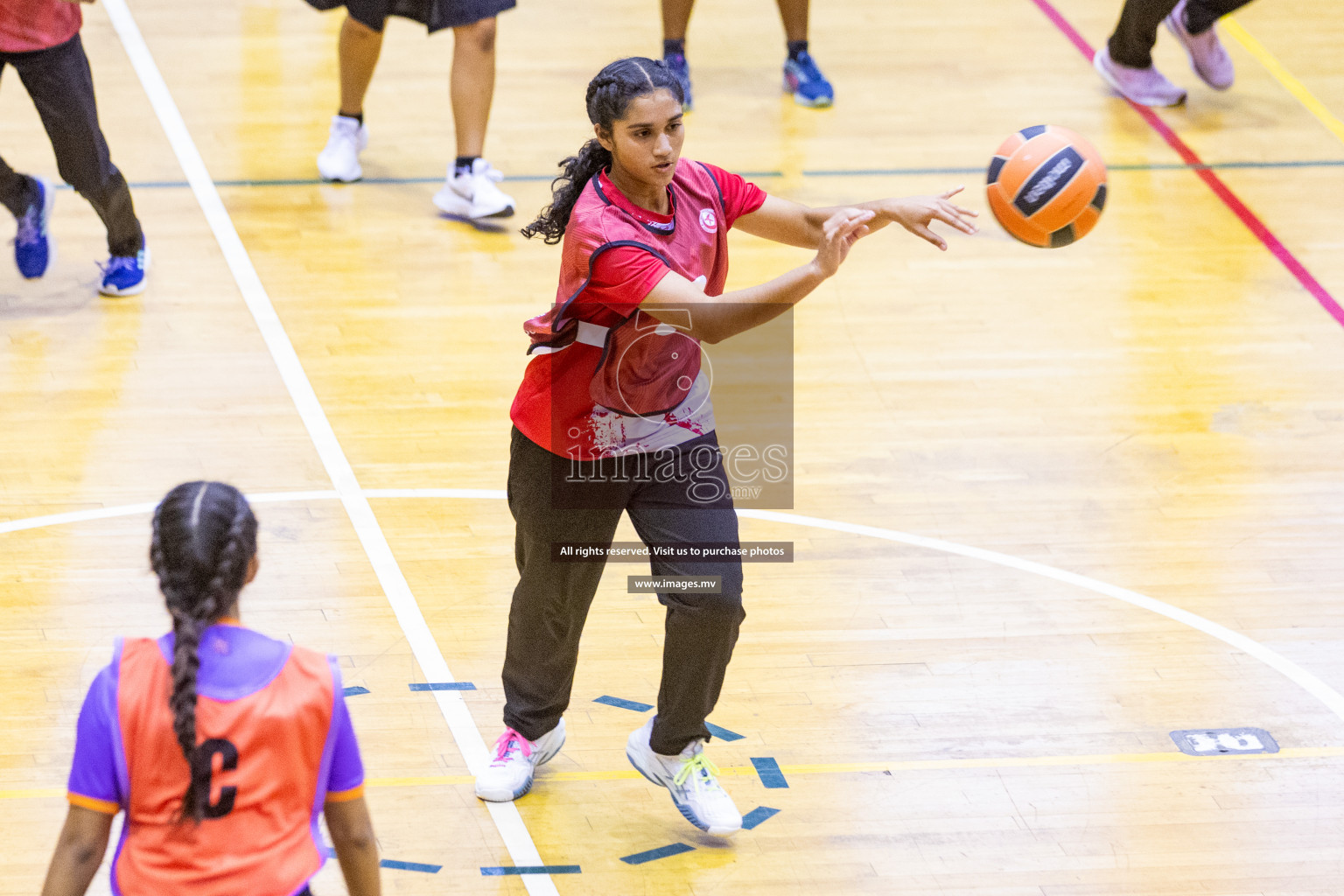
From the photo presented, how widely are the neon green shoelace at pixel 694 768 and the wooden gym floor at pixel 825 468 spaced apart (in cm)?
16

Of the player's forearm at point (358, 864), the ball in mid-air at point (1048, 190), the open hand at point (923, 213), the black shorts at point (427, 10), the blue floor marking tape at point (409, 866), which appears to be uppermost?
the open hand at point (923, 213)

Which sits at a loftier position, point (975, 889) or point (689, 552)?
point (689, 552)

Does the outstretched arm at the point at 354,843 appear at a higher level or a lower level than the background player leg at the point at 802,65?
higher

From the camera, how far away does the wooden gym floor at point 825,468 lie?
4.10 m

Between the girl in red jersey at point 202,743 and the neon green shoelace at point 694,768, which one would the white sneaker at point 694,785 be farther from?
the girl in red jersey at point 202,743

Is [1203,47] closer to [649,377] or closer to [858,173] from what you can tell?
[858,173]

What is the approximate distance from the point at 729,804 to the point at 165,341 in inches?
133

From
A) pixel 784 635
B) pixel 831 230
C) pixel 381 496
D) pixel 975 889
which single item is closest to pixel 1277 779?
pixel 975 889

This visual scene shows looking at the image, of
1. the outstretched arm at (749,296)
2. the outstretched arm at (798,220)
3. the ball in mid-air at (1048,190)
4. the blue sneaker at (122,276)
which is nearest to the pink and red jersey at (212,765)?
the outstretched arm at (749,296)

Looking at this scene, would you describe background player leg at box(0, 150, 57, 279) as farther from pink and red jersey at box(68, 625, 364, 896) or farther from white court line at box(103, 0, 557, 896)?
pink and red jersey at box(68, 625, 364, 896)

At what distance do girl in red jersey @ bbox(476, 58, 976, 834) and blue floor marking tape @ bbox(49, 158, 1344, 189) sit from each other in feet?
12.7

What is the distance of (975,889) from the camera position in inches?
151

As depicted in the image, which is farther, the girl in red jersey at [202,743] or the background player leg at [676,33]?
the background player leg at [676,33]

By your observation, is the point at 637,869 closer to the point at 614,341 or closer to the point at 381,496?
the point at 614,341
